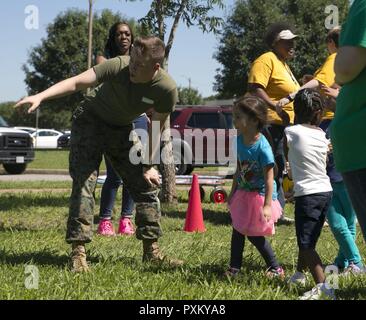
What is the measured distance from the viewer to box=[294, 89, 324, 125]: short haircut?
3.85m

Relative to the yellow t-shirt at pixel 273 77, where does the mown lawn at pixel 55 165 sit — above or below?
below

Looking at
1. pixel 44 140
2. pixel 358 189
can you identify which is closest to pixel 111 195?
pixel 358 189

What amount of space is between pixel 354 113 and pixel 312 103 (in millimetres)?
1213

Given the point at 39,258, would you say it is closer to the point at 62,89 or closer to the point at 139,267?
the point at 139,267

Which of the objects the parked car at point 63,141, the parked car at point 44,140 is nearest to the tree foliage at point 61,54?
the parked car at point 63,141

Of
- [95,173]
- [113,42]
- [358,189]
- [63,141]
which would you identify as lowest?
[63,141]

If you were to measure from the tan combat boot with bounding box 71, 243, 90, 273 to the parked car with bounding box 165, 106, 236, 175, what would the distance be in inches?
468

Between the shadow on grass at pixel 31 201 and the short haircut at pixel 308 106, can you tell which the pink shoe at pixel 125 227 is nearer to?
the shadow on grass at pixel 31 201

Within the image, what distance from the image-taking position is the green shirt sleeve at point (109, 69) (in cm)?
415

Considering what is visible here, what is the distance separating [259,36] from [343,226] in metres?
36.8

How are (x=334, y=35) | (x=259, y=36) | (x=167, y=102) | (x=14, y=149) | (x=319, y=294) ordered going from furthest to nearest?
1. (x=259, y=36)
2. (x=14, y=149)
3. (x=334, y=35)
4. (x=167, y=102)
5. (x=319, y=294)

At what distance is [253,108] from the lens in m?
4.06

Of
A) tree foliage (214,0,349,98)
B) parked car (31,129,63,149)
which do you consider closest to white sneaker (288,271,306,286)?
tree foliage (214,0,349,98)

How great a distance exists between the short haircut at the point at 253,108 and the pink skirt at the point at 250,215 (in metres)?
0.47
